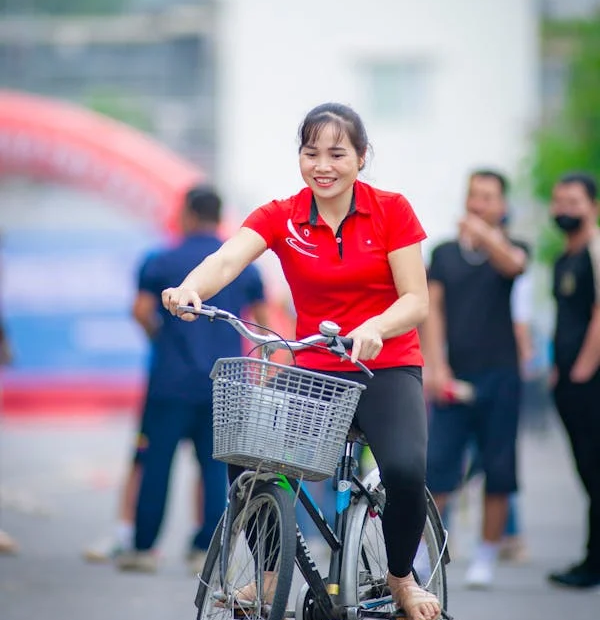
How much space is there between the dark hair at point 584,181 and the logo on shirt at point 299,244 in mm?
3187

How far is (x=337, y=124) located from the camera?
4.77 meters

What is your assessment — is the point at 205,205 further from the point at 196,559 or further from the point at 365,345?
the point at 365,345

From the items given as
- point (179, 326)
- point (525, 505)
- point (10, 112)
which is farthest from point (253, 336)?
point (10, 112)

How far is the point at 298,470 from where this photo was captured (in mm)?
4324

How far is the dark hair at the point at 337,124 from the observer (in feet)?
15.6

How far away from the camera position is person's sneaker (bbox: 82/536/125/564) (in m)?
8.22

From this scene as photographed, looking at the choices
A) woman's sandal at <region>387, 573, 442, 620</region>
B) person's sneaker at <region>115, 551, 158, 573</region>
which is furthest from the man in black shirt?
woman's sandal at <region>387, 573, 442, 620</region>

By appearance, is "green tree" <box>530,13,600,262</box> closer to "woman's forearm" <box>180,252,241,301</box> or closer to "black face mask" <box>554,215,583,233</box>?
"black face mask" <box>554,215,583,233</box>

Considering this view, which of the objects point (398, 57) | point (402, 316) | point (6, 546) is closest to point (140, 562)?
point (6, 546)

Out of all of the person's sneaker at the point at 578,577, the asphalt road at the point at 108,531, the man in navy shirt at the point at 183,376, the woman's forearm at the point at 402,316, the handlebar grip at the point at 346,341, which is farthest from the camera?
the man in navy shirt at the point at 183,376

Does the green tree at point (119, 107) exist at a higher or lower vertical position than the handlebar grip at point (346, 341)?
higher

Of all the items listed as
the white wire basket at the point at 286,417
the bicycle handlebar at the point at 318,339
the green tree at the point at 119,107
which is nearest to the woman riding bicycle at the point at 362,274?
the bicycle handlebar at the point at 318,339

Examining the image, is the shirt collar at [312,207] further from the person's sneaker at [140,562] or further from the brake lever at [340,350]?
the person's sneaker at [140,562]

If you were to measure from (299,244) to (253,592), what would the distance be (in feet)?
3.83
